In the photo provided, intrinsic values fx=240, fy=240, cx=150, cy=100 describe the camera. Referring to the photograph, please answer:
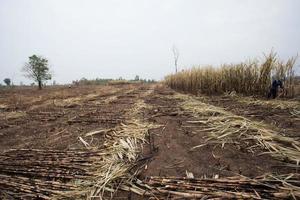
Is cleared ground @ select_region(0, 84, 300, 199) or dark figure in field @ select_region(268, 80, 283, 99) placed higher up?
dark figure in field @ select_region(268, 80, 283, 99)

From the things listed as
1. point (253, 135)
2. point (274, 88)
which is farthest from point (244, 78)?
point (253, 135)

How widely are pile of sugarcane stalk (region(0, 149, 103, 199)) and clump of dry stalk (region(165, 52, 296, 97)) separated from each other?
8.88m

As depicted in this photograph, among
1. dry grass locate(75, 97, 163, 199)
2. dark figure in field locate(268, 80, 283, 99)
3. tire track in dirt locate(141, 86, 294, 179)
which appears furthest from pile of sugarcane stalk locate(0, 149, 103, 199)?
dark figure in field locate(268, 80, 283, 99)

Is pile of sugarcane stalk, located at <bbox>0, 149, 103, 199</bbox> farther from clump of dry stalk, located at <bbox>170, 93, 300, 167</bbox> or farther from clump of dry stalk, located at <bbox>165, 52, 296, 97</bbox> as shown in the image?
clump of dry stalk, located at <bbox>165, 52, 296, 97</bbox>

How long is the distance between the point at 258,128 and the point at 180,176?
2.15 meters

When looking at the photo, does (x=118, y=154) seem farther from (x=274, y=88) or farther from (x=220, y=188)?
(x=274, y=88)

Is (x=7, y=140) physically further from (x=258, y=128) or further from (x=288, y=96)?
(x=288, y=96)

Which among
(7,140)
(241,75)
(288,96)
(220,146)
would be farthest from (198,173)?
(241,75)

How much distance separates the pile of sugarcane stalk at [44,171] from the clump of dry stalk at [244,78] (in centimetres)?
888

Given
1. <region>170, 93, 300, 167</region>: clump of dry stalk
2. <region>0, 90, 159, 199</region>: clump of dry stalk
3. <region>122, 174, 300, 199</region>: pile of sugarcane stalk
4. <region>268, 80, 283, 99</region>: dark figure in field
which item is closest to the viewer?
<region>122, 174, 300, 199</region>: pile of sugarcane stalk

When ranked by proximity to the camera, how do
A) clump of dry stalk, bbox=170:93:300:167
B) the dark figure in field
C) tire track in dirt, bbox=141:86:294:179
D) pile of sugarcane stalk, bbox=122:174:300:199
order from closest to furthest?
pile of sugarcane stalk, bbox=122:174:300:199 → tire track in dirt, bbox=141:86:294:179 → clump of dry stalk, bbox=170:93:300:167 → the dark figure in field

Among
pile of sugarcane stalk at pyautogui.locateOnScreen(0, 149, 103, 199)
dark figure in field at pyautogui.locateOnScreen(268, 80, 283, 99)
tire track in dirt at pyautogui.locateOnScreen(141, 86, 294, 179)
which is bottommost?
pile of sugarcane stalk at pyautogui.locateOnScreen(0, 149, 103, 199)

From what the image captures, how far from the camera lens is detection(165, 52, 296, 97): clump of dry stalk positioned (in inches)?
383

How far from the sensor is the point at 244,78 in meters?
11.3
